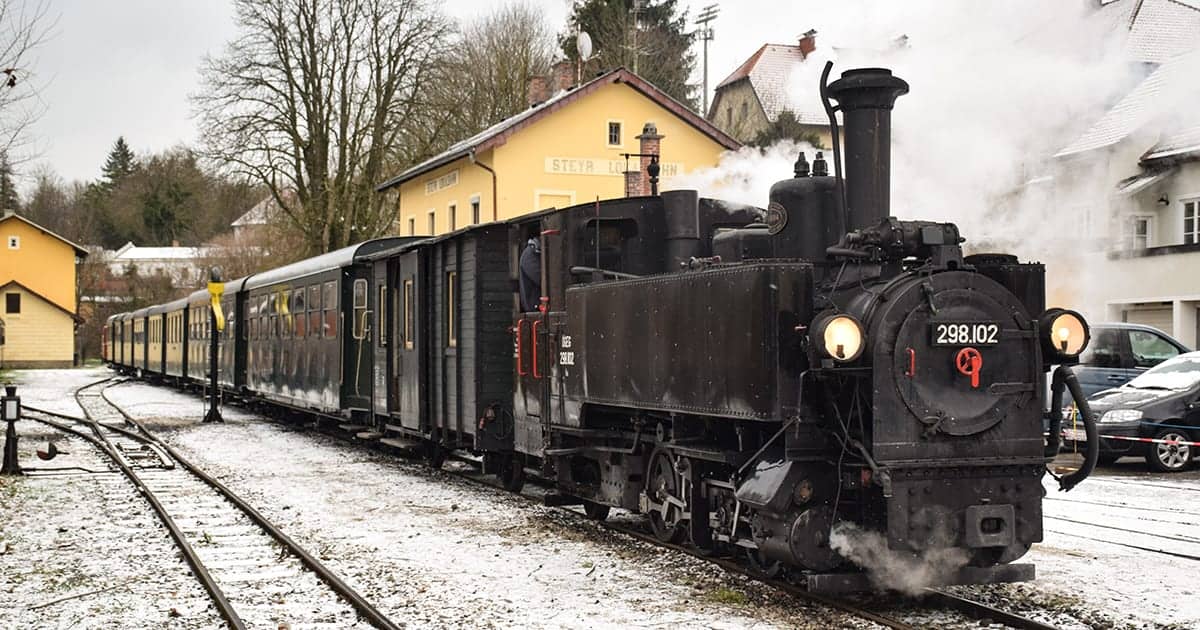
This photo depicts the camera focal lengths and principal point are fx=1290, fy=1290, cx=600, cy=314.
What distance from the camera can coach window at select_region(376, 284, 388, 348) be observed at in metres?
15.7

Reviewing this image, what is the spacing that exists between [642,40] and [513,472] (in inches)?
1524

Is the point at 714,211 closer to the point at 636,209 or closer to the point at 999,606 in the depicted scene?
the point at 636,209

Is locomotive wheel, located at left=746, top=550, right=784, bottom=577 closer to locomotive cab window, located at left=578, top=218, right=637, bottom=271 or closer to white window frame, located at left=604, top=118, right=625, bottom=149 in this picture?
locomotive cab window, located at left=578, top=218, right=637, bottom=271

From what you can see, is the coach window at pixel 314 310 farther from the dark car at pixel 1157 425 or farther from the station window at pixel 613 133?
the station window at pixel 613 133

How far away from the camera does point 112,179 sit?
100 metres

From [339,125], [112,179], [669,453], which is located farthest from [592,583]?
[112,179]

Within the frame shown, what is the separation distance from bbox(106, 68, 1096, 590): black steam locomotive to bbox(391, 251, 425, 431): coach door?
3384mm

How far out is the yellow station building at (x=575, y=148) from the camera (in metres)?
30.1

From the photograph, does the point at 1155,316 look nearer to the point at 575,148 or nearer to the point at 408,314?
the point at 408,314

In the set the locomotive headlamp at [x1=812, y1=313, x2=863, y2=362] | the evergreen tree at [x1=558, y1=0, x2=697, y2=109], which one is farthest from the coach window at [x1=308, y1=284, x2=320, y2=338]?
the evergreen tree at [x1=558, y1=0, x2=697, y2=109]

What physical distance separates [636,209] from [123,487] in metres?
6.87

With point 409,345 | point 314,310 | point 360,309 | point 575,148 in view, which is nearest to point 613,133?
point 575,148

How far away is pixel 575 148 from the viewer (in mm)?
31609

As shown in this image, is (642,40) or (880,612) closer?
(880,612)
